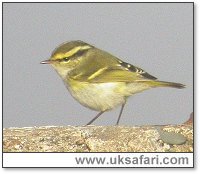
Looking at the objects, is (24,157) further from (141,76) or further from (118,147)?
(141,76)

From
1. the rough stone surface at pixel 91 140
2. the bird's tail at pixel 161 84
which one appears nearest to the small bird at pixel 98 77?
the bird's tail at pixel 161 84

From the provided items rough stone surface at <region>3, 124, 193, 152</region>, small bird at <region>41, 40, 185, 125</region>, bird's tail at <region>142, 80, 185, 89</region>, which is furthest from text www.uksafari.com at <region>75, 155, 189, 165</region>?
bird's tail at <region>142, 80, 185, 89</region>

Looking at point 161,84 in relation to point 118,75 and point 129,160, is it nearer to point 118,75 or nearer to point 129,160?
point 118,75

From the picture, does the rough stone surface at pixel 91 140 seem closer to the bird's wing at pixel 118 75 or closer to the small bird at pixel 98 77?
the small bird at pixel 98 77

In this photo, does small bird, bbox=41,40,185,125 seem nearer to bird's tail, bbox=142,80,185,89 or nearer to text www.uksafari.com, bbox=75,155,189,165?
bird's tail, bbox=142,80,185,89

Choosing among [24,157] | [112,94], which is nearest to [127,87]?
[112,94]
